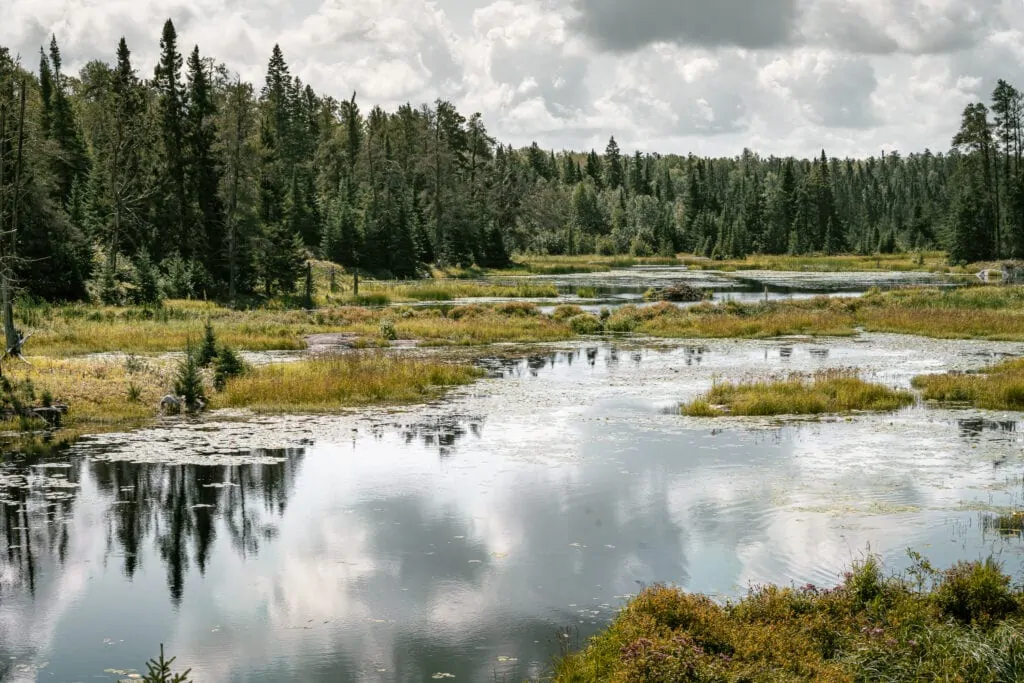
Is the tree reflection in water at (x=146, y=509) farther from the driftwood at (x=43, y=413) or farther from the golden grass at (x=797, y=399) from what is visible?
the golden grass at (x=797, y=399)

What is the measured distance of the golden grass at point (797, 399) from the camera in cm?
2478

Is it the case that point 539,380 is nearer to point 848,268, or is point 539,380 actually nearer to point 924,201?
point 848,268

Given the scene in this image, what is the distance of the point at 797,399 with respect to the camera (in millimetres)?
25125

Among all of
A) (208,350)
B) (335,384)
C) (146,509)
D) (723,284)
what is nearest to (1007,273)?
(723,284)

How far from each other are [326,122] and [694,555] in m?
119

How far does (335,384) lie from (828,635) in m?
19.9

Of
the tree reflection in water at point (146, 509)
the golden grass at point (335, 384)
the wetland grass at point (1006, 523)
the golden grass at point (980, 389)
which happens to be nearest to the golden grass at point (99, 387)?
the golden grass at point (335, 384)

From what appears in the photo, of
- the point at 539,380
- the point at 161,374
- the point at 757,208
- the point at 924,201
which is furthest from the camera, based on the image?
the point at 924,201

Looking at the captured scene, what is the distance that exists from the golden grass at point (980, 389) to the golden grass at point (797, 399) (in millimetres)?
1063

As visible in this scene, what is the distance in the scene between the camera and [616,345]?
41.2 metres

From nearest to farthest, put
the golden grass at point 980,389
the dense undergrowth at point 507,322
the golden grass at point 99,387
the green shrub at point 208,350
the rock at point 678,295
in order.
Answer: the golden grass at point 99,387 → the golden grass at point 980,389 → the green shrub at point 208,350 → the dense undergrowth at point 507,322 → the rock at point 678,295

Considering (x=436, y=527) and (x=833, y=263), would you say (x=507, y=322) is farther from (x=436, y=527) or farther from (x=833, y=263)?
(x=833, y=263)

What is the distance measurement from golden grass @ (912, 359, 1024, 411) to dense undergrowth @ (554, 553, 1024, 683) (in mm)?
14886

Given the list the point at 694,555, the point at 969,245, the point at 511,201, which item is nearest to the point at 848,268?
the point at 969,245
